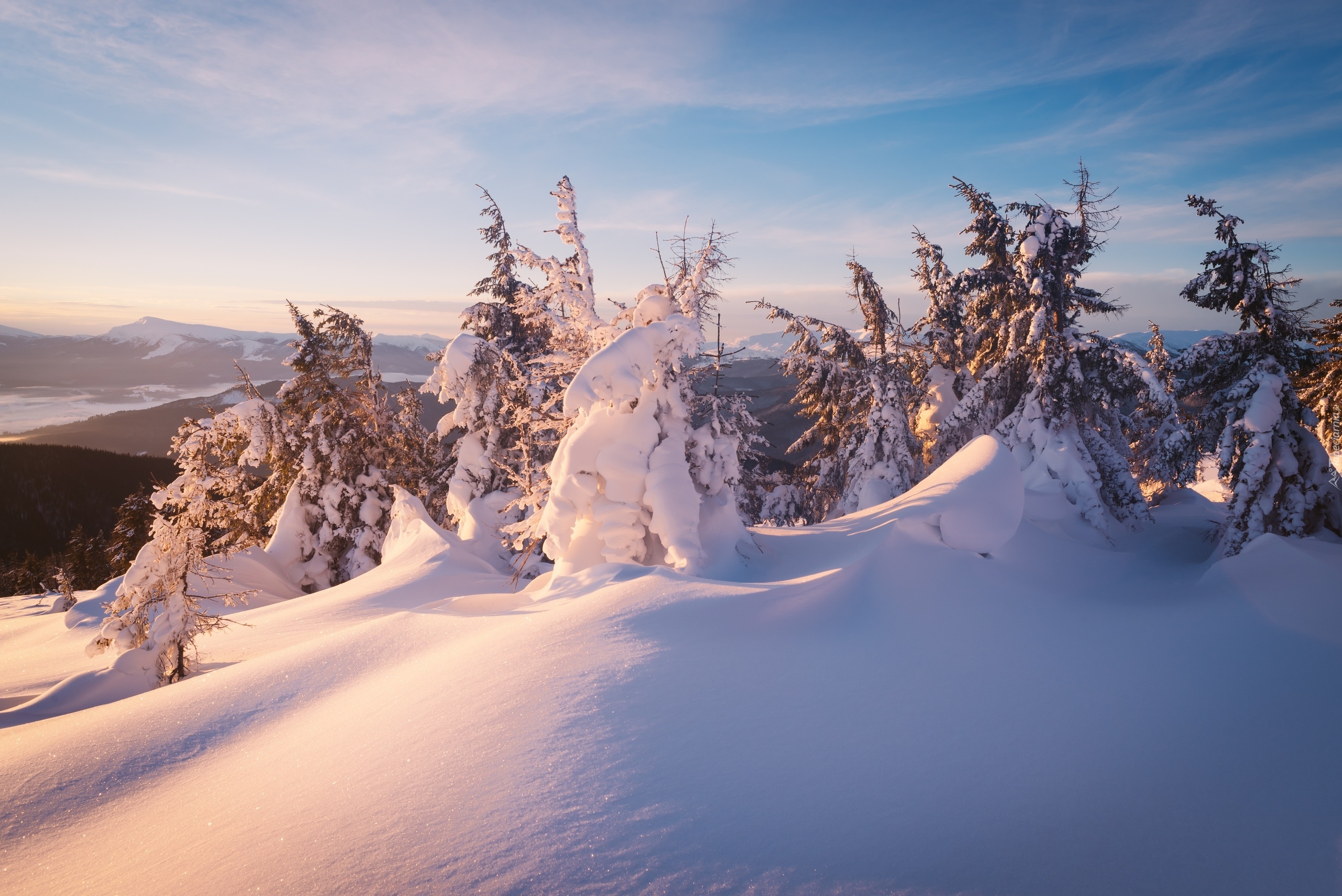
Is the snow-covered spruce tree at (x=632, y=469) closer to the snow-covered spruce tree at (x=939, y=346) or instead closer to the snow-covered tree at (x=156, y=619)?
the snow-covered tree at (x=156, y=619)

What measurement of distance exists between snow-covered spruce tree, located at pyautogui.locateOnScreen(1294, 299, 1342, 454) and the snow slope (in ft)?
27.8

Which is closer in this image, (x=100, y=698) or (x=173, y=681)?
(x=100, y=698)

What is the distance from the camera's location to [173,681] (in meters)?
7.53

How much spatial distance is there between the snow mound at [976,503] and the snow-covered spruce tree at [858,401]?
747cm

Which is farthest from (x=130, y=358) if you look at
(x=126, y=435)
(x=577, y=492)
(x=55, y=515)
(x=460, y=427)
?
(x=577, y=492)

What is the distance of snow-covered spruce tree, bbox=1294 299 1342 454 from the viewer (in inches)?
477

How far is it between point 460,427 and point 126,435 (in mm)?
107372

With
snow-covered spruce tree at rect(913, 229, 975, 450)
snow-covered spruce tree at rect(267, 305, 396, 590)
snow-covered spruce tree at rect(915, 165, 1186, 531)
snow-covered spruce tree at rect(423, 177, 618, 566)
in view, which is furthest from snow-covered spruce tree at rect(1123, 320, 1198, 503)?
snow-covered spruce tree at rect(267, 305, 396, 590)

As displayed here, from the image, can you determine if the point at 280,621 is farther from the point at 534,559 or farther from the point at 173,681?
the point at 534,559

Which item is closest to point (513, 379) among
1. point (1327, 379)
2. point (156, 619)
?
point (156, 619)

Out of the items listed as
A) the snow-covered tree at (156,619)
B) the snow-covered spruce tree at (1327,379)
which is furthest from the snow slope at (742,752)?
the snow-covered spruce tree at (1327,379)

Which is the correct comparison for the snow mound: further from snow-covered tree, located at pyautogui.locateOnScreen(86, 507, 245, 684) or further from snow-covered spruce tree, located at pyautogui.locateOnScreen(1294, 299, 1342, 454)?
snow-covered tree, located at pyautogui.locateOnScreen(86, 507, 245, 684)

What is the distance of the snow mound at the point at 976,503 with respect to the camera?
26.5 feet

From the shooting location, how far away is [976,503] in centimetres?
837
